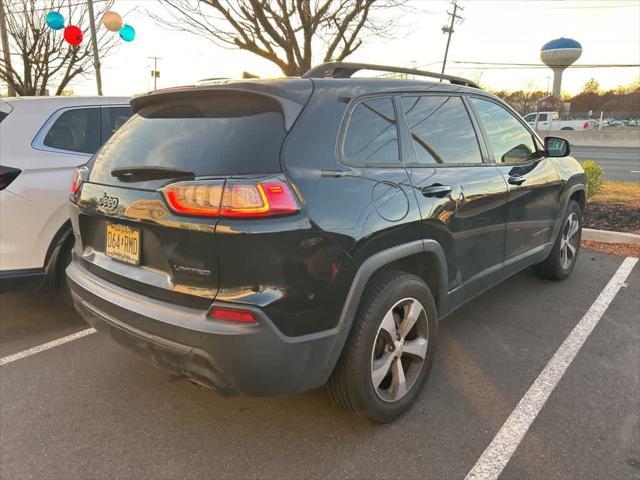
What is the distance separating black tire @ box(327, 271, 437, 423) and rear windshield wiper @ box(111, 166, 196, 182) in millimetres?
1020

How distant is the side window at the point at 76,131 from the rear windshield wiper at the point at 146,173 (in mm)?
1678

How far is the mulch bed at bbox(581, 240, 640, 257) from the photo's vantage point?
5.69 metres

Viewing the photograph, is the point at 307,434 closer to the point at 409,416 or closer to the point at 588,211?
the point at 409,416

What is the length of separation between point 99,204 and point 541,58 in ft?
209

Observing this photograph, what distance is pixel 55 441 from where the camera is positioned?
2488 millimetres

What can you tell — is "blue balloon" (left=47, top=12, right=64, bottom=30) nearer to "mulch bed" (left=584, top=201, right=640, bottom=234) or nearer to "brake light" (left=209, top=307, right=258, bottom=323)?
"mulch bed" (left=584, top=201, right=640, bottom=234)

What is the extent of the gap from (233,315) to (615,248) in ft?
18.3

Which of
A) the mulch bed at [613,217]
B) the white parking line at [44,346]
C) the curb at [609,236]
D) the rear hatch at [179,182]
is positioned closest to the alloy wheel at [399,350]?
the rear hatch at [179,182]

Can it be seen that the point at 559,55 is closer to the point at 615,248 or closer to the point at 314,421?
the point at 615,248

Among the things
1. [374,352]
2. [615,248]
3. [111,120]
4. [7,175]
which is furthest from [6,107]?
[615,248]

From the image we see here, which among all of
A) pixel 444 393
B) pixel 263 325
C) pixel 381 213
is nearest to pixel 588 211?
pixel 444 393

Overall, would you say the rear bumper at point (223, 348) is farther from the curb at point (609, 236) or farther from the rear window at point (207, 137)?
the curb at point (609, 236)

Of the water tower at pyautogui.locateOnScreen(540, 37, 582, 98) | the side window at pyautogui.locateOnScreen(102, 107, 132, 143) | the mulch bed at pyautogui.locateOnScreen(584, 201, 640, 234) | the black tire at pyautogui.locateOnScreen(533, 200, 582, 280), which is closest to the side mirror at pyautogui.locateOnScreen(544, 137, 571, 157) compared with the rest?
the black tire at pyautogui.locateOnScreen(533, 200, 582, 280)

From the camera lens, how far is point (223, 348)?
194cm
